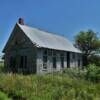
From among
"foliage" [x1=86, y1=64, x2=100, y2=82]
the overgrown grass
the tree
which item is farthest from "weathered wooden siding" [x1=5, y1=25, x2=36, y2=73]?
the tree

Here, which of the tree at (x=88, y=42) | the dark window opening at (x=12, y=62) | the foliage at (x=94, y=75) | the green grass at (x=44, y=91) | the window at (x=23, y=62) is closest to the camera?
the green grass at (x=44, y=91)

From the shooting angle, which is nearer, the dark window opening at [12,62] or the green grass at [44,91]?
the green grass at [44,91]

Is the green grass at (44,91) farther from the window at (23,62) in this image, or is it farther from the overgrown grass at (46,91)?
the window at (23,62)

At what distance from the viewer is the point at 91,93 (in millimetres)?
12352

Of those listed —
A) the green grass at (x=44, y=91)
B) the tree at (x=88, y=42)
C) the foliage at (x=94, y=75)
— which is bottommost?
the green grass at (x=44, y=91)

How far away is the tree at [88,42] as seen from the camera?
152ft

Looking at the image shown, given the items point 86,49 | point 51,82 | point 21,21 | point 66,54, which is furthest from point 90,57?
point 51,82

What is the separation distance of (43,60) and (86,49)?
80.9 ft

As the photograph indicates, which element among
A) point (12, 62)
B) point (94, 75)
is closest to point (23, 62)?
point (12, 62)

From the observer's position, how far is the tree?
152ft

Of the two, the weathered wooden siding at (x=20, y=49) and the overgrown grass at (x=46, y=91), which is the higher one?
the weathered wooden siding at (x=20, y=49)

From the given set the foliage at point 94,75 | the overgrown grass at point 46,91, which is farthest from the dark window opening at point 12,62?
the overgrown grass at point 46,91

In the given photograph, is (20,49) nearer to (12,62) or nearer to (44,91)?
(12,62)

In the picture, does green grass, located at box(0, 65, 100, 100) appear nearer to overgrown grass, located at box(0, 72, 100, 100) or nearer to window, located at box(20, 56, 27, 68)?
overgrown grass, located at box(0, 72, 100, 100)
